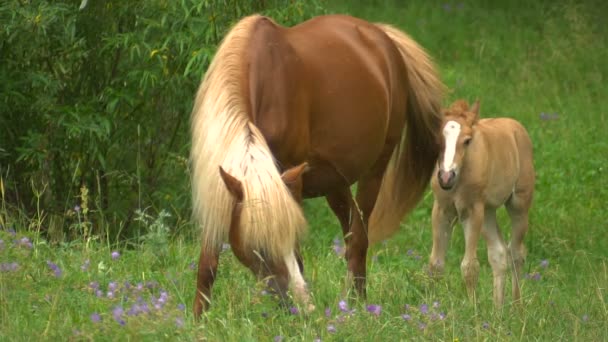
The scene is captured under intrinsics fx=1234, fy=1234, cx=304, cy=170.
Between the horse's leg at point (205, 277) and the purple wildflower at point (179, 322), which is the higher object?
the purple wildflower at point (179, 322)

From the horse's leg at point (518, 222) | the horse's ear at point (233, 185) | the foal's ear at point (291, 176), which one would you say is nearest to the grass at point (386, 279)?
Answer: the horse's leg at point (518, 222)

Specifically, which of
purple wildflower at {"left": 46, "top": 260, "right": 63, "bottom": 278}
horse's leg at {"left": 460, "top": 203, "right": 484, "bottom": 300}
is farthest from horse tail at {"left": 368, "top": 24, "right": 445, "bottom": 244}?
purple wildflower at {"left": 46, "top": 260, "right": 63, "bottom": 278}

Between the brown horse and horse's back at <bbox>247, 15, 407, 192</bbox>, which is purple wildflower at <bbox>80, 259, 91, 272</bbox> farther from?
horse's back at <bbox>247, 15, 407, 192</bbox>

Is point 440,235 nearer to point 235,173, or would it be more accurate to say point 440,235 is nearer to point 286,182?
point 286,182

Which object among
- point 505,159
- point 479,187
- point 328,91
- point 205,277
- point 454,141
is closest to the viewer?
point 205,277

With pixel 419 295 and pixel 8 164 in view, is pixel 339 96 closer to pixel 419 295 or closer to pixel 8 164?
pixel 419 295

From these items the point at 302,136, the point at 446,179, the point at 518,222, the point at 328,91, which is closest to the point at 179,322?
the point at 302,136

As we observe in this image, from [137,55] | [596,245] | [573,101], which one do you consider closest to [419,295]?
[137,55]

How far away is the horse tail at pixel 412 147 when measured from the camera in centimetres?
777

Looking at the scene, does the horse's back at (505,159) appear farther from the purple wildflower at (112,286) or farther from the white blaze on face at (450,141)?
the purple wildflower at (112,286)

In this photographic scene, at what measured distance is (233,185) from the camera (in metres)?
5.11

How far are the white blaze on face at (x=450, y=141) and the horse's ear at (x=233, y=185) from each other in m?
2.15

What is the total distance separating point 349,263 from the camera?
6996 mm

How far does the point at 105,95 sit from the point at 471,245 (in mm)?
2681
